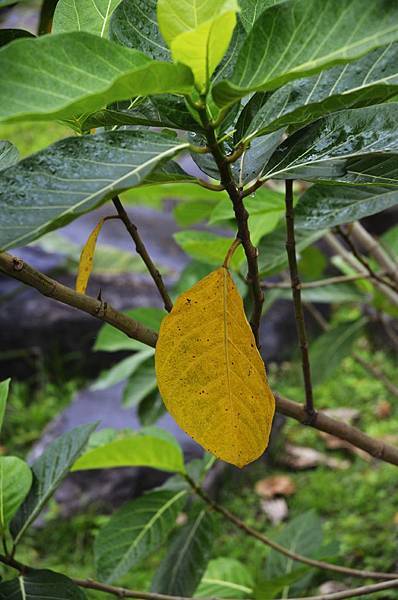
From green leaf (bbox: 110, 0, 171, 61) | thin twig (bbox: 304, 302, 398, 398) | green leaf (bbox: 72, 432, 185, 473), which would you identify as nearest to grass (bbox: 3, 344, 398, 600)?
thin twig (bbox: 304, 302, 398, 398)

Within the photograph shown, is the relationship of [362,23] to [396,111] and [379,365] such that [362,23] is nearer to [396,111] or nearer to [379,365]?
[396,111]

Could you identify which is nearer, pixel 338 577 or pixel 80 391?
pixel 338 577

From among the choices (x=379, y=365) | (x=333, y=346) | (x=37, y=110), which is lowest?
(x=37, y=110)

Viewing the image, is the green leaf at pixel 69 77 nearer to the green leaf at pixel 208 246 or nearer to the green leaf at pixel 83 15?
the green leaf at pixel 83 15

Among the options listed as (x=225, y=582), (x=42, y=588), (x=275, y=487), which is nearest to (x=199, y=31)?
(x=42, y=588)

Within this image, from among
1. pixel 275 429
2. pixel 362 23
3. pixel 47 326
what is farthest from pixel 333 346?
pixel 47 326

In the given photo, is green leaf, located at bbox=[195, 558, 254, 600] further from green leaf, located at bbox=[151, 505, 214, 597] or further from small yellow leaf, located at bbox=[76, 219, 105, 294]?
small yellow leaf, located at bbox=[76, 219, 105, 294]
